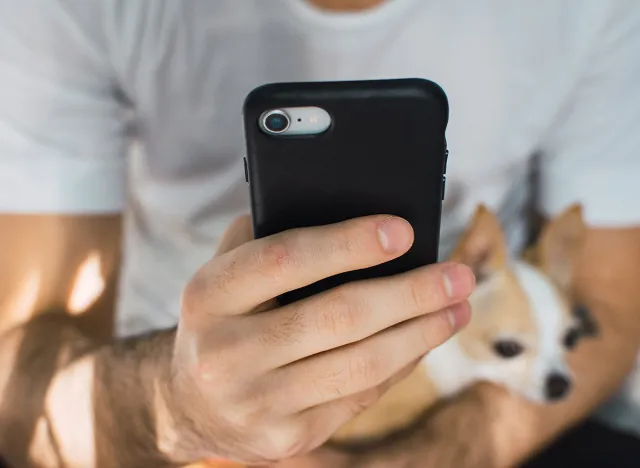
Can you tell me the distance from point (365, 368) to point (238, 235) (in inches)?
5.2

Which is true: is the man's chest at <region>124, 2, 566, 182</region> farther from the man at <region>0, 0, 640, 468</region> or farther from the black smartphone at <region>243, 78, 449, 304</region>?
the black smartphone at <region>243, 78, 449, 304</region>

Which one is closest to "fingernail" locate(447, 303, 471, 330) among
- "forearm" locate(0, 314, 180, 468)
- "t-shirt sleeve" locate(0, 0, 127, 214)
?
"forearm" locate(0, 314, 180, 468)

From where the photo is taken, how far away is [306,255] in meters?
0.38

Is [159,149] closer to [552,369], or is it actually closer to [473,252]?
[473,252]

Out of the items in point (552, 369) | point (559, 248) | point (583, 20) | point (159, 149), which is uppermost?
point (583, 20)

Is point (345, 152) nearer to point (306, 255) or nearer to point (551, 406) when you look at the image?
point (306, 255)

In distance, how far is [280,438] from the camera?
17.6 inches

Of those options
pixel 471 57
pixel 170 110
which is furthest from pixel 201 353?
pixel 471 57

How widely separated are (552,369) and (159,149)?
1.39ft

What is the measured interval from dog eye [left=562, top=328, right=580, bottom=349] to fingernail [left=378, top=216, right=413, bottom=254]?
1.08 feet

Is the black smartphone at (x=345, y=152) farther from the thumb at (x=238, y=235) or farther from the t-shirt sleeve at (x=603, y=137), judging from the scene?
the t-shirt sleeve at (x=603, y=137)

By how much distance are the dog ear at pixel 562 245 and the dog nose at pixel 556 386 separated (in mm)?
88

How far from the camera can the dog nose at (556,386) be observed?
2.08ft

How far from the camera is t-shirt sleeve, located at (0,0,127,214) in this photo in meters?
0.51
